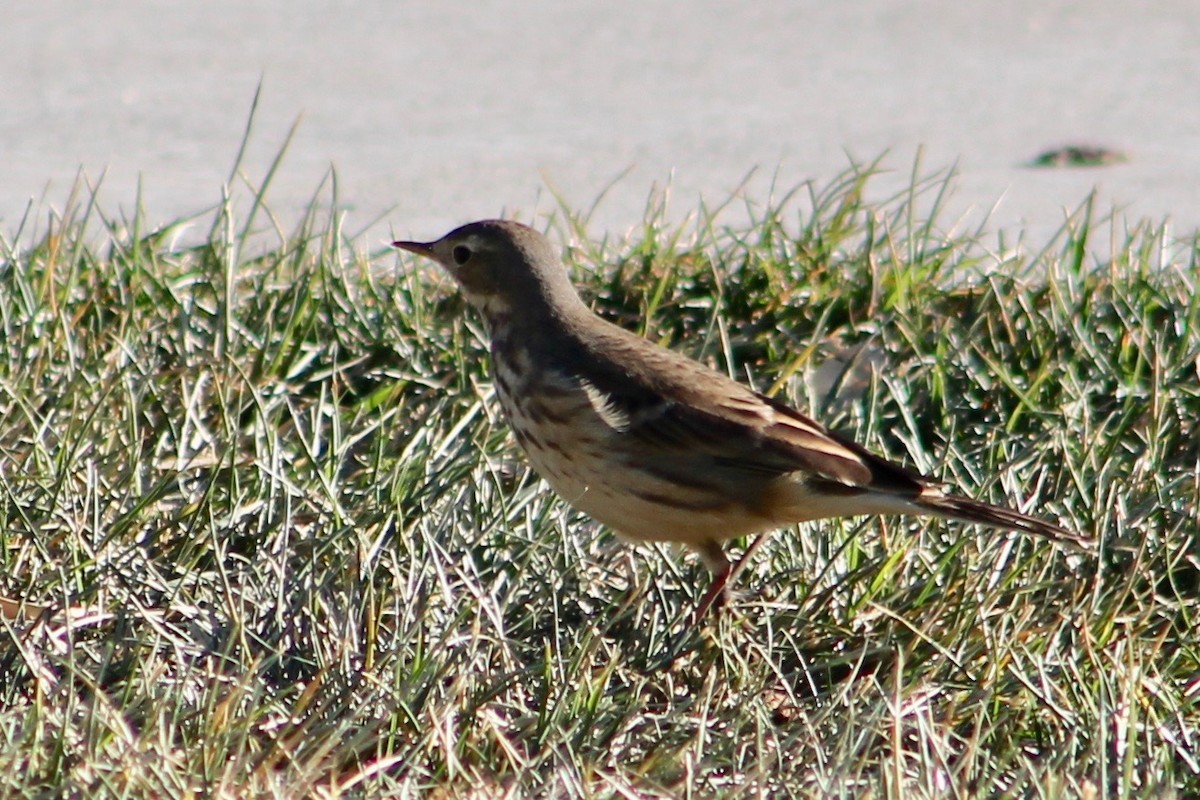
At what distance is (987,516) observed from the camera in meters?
4.62

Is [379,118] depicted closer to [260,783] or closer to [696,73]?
[696,73]

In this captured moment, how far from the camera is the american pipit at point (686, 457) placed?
15.7ft

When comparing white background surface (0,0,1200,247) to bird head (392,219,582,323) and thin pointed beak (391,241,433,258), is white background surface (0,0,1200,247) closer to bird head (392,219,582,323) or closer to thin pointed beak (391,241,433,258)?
thin pointed beak (391,241,433,258)

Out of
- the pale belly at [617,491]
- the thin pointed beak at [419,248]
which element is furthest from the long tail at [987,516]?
the thin pointed beak at [419,248]

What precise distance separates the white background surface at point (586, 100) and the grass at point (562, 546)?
988 millimetres

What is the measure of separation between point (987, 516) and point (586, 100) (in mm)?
4983

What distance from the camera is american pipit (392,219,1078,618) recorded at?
4785 mm

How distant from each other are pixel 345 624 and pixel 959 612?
1538mm

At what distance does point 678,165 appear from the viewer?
27.2ft

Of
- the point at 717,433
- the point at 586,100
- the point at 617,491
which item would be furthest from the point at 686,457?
the point at 586,100

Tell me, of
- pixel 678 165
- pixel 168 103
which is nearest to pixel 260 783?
pixel 678 165

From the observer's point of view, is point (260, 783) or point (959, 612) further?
point (959, 612)

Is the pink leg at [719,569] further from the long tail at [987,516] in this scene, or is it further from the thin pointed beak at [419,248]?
the thin pointed beak at [419,248]

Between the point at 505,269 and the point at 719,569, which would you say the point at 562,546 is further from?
the point at 505,269
